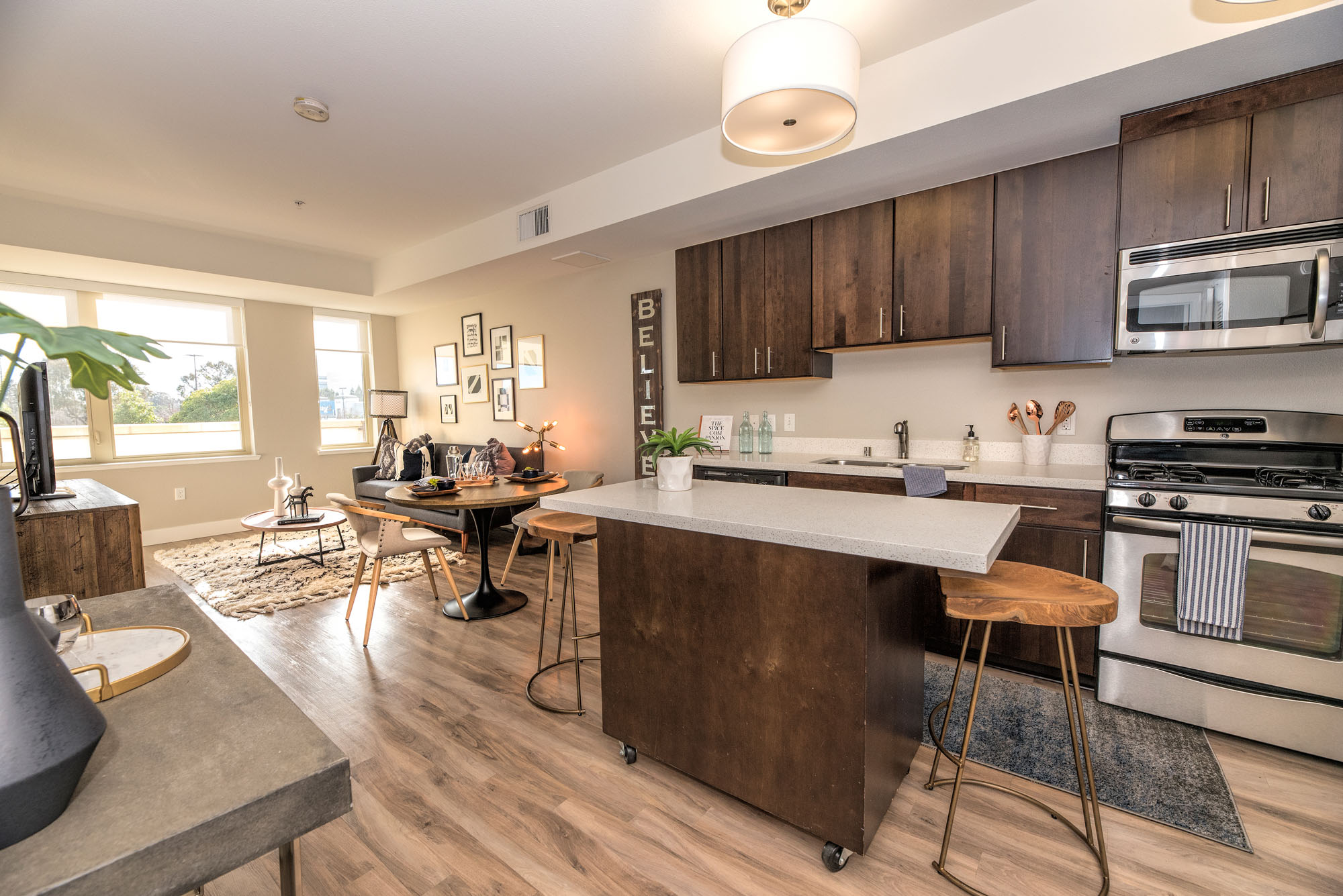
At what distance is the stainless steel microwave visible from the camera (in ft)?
7.02

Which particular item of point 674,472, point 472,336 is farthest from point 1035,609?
point 472,336

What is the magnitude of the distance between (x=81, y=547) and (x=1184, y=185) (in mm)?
4858

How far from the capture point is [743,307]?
391cm

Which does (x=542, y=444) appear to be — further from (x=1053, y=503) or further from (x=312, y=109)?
(x=1053, y=503)

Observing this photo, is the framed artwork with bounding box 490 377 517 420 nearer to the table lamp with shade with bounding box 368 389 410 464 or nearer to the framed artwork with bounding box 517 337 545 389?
the framed artwork with bounding box 517 337 545 389

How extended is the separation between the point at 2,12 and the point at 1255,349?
5.12 m

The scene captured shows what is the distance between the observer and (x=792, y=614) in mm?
1642

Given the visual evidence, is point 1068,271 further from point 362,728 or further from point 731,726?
point 362,728

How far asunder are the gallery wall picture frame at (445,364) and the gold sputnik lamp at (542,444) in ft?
5.23

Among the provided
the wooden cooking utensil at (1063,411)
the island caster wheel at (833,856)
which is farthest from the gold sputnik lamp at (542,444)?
the island caster wheel at (833,856)

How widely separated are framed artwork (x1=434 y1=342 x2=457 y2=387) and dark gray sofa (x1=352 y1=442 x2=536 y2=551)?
0.74m

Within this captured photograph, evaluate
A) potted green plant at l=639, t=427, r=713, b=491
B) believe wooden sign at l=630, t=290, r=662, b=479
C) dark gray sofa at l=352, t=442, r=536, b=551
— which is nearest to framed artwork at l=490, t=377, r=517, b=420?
dark gray sofa at l=352, t=442, r=536, b=551

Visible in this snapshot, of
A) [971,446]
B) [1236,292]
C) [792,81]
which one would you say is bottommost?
[971,446]

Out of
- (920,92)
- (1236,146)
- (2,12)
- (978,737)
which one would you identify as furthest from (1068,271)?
(2,12)
